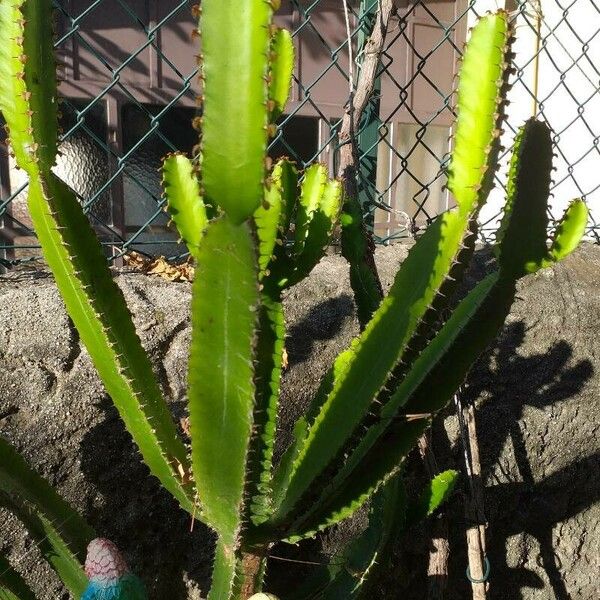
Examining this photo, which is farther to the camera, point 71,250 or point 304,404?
point 304,404

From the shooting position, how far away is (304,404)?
172 cm

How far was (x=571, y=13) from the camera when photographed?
3750 mm

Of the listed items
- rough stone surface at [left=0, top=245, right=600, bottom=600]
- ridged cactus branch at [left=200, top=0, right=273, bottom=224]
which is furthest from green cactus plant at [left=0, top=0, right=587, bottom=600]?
rough stone surface at [left=0, top=245, right=600, bottom=600]

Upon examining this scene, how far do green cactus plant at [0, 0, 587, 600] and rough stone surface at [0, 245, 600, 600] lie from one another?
270 mm

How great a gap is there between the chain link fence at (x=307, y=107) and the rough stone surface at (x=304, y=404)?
331mm

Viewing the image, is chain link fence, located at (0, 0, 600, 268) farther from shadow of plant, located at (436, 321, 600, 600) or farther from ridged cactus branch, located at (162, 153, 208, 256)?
ridged cactus branch, located at (162, 153, 208, 256)

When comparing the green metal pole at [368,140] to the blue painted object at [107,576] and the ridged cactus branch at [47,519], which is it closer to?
the ridged cactus branch at [47,519]

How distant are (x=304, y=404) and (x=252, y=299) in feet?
3.01

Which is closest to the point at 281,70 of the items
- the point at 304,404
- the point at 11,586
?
the point at 304,404

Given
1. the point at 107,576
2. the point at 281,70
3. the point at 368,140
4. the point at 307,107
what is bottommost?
A: the point at 107,576

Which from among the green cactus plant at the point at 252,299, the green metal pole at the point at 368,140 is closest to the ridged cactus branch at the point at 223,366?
the green cactus plant at the point at 252,299

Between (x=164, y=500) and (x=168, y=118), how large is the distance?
5.86ft

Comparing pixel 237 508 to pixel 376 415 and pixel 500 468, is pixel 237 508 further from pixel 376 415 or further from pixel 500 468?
pixel 500 468

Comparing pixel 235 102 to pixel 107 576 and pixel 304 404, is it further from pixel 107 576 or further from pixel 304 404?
pixel 304 404
